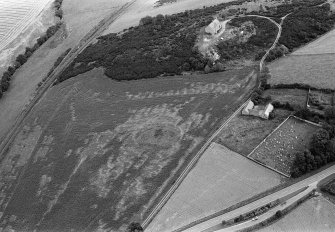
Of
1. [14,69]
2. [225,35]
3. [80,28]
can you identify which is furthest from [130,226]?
[80,28]

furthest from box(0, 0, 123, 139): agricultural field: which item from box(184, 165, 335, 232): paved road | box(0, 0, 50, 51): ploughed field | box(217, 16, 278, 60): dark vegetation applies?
box(184, 165, 335, 232): paved road

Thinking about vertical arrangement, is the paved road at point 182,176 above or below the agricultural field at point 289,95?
above

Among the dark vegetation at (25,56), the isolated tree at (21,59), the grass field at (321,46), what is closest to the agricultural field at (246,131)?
the grass field at (321,46)

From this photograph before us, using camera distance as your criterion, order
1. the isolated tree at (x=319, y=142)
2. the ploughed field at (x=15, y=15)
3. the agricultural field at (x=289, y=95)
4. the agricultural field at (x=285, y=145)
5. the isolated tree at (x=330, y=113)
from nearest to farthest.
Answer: the isolated tree at (x=319, y=142) < the agricultural field at (x=285, y=145) < the isolated tree at (x=330, y=113) < the agricultural field at (x=289, y=95) < the ploughed field at (x=15, y=15)

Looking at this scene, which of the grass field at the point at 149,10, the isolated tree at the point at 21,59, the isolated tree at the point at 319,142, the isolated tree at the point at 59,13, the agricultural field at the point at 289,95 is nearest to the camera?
the isolated tree at the point at 319,142

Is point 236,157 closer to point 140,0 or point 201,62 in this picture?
point 201,62

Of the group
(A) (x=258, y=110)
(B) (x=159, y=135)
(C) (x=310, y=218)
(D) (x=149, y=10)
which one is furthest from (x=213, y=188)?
(D) (x=149, y=10)

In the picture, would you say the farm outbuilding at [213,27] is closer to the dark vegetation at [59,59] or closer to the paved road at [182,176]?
the paved road at [182,176]

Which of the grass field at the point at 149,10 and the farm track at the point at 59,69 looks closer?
the farm track at the point at 59,69
